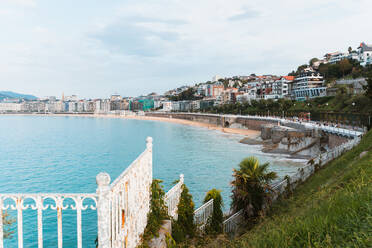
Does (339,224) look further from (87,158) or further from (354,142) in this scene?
(87,158)

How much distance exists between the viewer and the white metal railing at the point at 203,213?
391 inches

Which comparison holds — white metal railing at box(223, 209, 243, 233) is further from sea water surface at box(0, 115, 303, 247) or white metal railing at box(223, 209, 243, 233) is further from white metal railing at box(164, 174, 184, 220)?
sea water surface at box(0, 115, 303, 247)

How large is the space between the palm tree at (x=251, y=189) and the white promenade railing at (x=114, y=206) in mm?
5285

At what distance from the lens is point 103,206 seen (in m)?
3.98

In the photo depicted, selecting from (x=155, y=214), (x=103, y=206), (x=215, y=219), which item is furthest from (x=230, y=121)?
(x=103, y=206)

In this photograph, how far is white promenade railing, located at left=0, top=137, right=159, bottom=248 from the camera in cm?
403

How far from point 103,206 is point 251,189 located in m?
8.24

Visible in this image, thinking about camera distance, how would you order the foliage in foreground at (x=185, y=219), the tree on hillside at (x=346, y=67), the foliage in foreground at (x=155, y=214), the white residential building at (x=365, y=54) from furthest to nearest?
the white residential building at (x=365, y=54), the tree on hillside at (x=346, y=67), the foliage in foreground at (x=185, y=219), the foliage in foreground at (x=155, y=214)

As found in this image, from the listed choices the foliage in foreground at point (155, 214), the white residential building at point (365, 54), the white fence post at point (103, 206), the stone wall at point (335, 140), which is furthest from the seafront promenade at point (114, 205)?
the white residential building at point (365, 54)

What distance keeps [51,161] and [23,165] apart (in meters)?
3.44

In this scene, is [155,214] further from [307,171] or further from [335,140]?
[335,140]

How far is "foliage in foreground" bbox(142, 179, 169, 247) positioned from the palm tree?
453 cm

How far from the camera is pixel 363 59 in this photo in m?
103

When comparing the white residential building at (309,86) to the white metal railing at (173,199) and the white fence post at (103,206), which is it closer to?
the white metal railing at (173,199)
